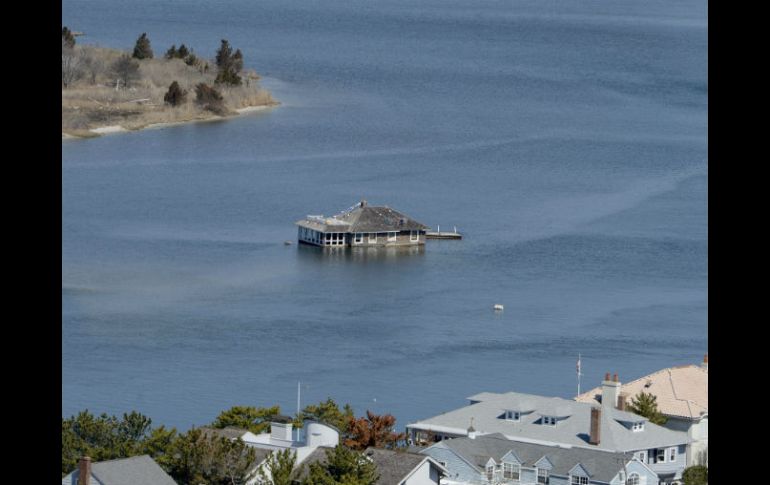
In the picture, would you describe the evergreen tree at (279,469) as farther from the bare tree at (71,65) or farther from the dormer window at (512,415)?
the bare tree at (71,65)

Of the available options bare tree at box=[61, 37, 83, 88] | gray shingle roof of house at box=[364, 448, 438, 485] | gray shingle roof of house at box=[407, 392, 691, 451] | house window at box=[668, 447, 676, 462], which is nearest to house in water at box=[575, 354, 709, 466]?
house window at box=[668, 447, 676, 462]

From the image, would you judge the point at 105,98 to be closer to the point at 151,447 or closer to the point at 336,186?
the point at 336,186

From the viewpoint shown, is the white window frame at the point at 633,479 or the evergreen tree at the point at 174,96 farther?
the evergreen tree at the point at 174,96

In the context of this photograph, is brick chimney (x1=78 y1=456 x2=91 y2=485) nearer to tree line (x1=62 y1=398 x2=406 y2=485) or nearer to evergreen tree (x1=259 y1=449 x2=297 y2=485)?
tree line (x1=62 y1=398 x2=406 y2=485)

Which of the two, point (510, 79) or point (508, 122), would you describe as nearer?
point (508, 122)

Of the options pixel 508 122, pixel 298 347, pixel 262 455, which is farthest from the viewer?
pixel 508 122

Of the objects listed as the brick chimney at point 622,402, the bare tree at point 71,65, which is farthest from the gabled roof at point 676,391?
the bare tree at point 71,65

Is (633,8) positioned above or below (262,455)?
above

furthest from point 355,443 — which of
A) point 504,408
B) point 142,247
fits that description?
point 142,247
